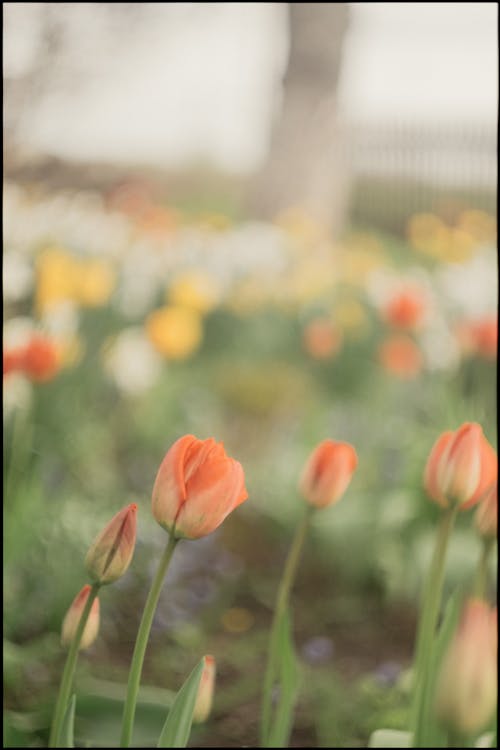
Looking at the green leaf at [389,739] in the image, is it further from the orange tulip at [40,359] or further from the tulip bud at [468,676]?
the orange tulip at [40,359]

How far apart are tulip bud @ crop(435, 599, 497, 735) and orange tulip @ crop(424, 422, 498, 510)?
296mm

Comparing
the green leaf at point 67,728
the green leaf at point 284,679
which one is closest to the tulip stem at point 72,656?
the green leaf at point 67,728

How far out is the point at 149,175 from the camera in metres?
10.1

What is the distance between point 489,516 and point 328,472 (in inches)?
7.1

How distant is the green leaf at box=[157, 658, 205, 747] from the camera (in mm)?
896

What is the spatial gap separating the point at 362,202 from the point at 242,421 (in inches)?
405

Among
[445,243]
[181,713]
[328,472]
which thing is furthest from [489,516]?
[445,243]

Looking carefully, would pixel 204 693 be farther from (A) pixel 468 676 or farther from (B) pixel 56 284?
(B) pixel 56 284

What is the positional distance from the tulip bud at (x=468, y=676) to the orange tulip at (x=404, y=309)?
2349 mm

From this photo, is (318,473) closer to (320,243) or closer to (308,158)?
(320,243)

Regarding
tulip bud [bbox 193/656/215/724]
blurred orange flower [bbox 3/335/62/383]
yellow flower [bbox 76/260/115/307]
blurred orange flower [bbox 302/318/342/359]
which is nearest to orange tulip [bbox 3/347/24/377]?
blurred orange flower [bbox 3/335/62/383]

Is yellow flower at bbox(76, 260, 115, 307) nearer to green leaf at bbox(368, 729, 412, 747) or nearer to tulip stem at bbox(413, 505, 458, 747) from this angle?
green leaf at bbox(368, 729, 412, 747)

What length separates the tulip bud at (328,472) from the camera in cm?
114

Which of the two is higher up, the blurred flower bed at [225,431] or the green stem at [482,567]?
the green stem at [482,567]
